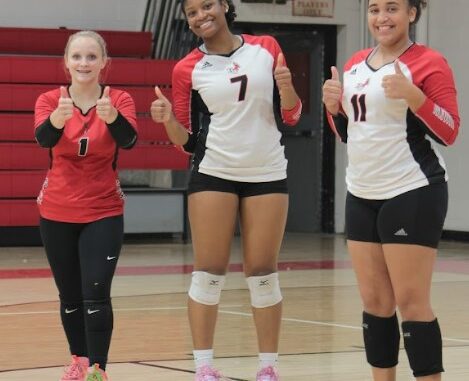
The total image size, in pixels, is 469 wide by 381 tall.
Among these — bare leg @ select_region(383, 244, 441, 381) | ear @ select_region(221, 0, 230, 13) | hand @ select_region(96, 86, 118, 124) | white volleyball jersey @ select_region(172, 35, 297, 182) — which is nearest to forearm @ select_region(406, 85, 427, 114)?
bare leg @ select_region(383, 244, 441, 381)

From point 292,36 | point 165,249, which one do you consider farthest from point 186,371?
point 292,36

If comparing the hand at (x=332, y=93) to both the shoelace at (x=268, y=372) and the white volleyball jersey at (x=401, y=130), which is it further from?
the shoelace at (x=268, y=372)

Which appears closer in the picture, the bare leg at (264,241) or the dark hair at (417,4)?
the dark hair at (417,4)

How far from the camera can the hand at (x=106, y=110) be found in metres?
4.95

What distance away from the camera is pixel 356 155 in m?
4.35

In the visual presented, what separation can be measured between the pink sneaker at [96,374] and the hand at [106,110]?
1.06 metres

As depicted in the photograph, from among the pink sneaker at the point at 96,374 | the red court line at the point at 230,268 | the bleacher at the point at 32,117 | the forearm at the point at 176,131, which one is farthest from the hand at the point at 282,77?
the bleacher at the point at 32,117

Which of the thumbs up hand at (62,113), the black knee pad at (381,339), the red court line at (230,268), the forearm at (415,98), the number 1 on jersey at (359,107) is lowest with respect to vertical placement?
the red court line at (230,268)

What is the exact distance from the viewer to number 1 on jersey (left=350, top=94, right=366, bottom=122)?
431 cm

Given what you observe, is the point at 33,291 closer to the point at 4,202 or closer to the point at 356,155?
the point at 4,202

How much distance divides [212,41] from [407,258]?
1454 millimetres

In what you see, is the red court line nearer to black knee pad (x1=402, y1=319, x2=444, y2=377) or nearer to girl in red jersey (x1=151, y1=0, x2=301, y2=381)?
girl in red jersey (x1=151, y1=0, x2=301, y2=381)

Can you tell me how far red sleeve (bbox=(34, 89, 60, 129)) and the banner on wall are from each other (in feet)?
34.4

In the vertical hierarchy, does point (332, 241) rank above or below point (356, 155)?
below
